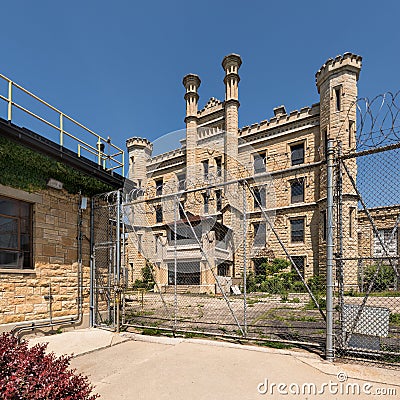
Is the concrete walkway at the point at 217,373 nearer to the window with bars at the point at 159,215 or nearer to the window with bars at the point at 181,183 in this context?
the window with bars at the point at 181,183

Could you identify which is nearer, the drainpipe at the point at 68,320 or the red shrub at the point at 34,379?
the red shrub at the point at 34,379

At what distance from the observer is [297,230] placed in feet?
78.5

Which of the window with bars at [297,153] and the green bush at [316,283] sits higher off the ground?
the window with bars at [297,153]

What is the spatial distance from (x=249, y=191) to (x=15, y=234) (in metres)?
14.7

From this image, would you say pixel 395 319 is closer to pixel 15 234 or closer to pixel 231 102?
pixel 15 234

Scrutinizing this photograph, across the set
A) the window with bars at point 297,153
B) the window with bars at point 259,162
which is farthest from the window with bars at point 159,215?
the window with bars at point 297,153

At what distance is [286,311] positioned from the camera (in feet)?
35.6

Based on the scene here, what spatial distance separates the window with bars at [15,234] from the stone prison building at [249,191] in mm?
10341

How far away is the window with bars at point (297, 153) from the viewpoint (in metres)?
25.4

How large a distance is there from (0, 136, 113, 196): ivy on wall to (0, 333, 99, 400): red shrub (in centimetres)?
528

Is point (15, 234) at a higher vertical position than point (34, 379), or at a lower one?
higher

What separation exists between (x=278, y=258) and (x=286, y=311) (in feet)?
39.5

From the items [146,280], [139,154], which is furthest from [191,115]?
[146,280]

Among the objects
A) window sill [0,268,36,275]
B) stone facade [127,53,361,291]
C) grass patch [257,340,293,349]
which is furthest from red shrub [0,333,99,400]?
stone facade [127,53,361,291]
